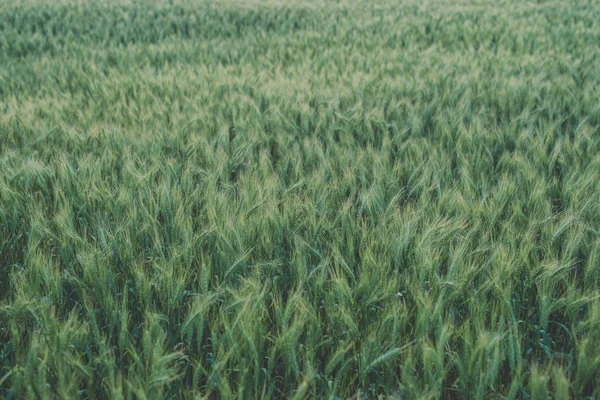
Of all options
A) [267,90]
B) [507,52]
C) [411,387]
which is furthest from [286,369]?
[507,52]

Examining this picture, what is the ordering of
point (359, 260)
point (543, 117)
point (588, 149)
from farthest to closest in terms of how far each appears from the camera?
point (543, 117)
point (588, 149)
point (359, 260)

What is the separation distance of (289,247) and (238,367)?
457 mm

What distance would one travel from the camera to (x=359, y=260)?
1219 millimetres

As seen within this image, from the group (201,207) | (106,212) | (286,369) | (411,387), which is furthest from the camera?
(201,207)

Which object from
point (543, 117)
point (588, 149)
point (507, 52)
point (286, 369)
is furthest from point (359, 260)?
point (507, 52)

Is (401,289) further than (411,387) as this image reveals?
Yes

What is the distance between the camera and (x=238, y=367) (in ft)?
2.80

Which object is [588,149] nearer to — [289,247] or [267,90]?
[289,247]

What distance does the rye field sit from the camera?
86cm

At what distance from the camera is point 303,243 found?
1150 mm

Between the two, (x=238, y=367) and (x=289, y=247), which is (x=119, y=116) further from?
(x=238, y=367)

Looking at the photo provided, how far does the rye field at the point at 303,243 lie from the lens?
2.81ft

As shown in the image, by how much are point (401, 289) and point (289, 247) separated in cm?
32

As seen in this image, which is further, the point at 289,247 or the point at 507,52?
the point at 507,52
